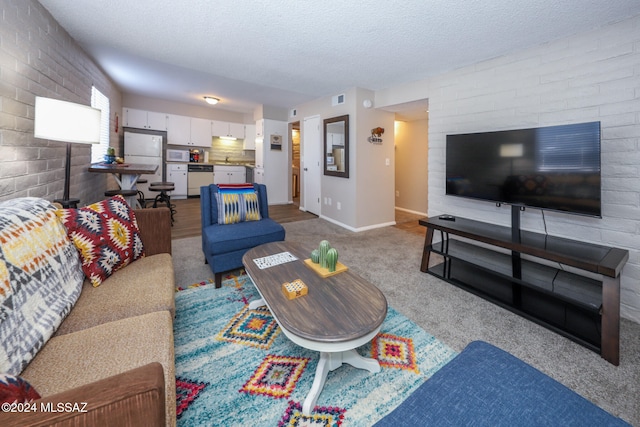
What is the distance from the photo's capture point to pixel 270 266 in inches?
69.7

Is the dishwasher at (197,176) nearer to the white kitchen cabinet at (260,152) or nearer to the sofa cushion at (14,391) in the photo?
the white kitchen cabinet at (260,152)

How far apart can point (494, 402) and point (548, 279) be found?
67.1 inches

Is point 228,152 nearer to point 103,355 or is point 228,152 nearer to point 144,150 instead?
point 144,150

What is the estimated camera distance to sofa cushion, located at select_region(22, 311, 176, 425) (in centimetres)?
83

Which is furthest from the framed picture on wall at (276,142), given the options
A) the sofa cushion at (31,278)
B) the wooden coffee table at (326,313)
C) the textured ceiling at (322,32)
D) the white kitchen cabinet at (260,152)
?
the sofa cushion at (31,278)

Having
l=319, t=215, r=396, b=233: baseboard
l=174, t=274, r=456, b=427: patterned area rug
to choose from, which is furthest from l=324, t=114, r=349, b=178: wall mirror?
l=174, t=274, r=456, b=427: patterned area rug

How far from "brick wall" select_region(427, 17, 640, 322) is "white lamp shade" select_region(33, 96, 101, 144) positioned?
11.6 feet

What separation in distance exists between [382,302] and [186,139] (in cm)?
691

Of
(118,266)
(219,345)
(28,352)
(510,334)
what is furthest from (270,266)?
(510,334)

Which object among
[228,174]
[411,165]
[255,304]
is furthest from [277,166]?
[255,304]

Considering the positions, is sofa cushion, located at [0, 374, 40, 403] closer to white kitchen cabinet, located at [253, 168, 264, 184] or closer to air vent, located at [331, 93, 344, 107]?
air vent, located at [331, 93, 344, 107]

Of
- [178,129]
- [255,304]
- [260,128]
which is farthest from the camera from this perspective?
[178,129]

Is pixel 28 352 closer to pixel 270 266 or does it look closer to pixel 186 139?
pixel 270 266

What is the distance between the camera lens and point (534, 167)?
2105mm
